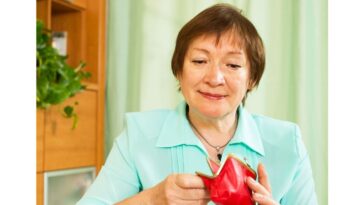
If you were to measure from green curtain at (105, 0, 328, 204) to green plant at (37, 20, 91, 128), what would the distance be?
0.54m

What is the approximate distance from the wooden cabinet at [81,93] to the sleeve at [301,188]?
168cm

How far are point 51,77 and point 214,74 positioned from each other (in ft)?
5.00

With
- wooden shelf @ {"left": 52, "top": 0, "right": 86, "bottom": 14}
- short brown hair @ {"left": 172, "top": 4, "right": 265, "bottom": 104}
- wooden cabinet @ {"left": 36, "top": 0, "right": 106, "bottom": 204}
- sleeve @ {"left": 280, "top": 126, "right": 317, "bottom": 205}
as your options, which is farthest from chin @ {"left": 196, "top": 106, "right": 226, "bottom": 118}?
wooden shelf @ {"left": 52, "top": 0, "right": 86, "bottom": 14}

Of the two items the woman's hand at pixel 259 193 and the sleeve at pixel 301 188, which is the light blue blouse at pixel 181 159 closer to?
the sleeve at pixel 301 188

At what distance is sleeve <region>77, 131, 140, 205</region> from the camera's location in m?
1.17

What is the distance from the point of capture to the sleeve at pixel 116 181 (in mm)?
1173

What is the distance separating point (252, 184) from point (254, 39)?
50 cm

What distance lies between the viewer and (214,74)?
45.2 inches

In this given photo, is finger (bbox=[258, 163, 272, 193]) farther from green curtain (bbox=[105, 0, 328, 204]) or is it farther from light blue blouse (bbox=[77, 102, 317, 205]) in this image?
green curtain (bbox=[105, 0, 328, 204])

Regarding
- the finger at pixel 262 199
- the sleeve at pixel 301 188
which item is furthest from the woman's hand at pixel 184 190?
the sleeve at pixel 301 188

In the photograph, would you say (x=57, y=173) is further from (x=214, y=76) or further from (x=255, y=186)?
(x=255, y=186)
